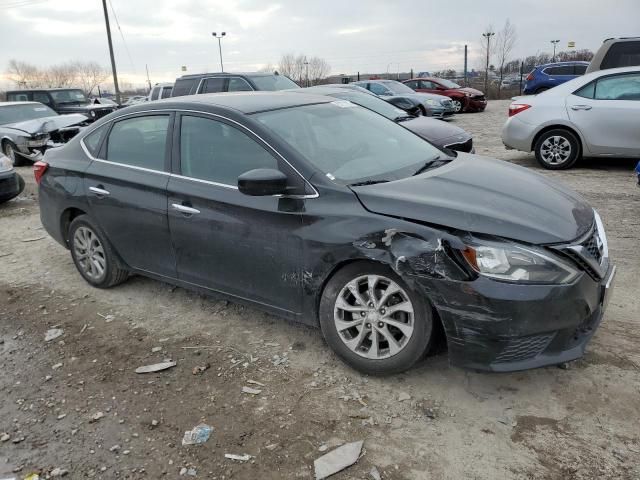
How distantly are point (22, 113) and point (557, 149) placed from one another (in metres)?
12.5

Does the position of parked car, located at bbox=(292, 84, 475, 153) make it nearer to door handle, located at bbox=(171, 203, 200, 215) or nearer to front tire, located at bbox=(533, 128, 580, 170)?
front tire, located at bbox=(533, 128, 580, 170)

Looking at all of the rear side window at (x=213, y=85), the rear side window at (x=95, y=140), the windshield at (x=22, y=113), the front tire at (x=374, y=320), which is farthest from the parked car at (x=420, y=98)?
the front tire at (x=374, y=320)

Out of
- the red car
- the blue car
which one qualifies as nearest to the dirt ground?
the red car

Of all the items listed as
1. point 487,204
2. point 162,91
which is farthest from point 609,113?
point 162,91

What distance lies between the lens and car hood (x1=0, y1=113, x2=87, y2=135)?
1227 centimetres

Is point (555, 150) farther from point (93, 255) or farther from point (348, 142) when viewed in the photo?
point (93, 255)

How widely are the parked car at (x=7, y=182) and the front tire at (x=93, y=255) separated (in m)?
4.06

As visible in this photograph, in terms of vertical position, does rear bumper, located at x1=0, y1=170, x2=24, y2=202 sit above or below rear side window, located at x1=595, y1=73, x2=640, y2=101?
below

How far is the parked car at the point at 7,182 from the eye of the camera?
26.0 feet

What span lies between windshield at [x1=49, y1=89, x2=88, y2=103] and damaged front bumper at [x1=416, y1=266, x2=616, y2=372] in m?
17.9

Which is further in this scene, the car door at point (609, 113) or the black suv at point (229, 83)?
the black suv at point (229, 83)

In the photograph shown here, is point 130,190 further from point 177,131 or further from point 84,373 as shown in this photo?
point 84,373

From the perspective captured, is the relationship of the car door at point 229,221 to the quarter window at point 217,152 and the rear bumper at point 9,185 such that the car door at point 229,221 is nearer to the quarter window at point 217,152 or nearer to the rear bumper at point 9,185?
the quarter window at point 217,152

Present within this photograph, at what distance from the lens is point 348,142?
3727mm
